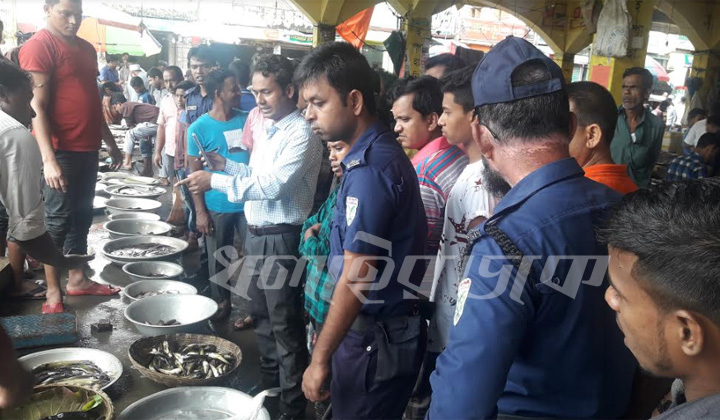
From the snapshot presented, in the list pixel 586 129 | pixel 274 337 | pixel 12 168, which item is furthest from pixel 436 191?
pixel 12 168

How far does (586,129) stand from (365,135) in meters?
0.92

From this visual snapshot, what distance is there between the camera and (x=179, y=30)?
21016 mm

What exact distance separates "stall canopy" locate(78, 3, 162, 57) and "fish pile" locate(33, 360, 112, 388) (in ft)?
56.9

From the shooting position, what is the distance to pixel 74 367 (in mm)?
3131

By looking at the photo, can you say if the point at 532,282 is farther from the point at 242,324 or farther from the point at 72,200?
the point at 72,200

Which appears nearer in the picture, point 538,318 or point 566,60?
point 538,318

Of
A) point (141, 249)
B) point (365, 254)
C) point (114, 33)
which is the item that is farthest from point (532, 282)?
point (114, 33)

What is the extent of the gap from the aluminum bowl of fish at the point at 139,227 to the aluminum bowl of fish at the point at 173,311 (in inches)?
70.9

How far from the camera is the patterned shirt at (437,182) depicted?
276 centimetres

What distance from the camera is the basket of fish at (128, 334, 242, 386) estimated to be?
9.82 ft

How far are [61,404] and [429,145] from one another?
89.4 inches

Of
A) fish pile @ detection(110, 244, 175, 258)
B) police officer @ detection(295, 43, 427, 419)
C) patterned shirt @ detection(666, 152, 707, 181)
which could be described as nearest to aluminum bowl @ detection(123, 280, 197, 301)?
fish pile @ detection(110, 244, 175, 258)

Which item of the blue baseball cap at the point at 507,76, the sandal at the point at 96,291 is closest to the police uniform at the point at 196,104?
the sandal at the point at 96,291

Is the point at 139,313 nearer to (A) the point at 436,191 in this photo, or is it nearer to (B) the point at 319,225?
(B) the point at 319,225
